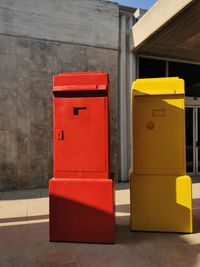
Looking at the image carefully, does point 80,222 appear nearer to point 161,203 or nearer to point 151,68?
point 161,203

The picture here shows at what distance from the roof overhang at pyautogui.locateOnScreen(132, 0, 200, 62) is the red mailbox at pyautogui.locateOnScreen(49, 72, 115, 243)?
3.41 m

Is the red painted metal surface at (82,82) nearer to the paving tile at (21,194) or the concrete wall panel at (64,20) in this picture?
the paving tile at (21,194)

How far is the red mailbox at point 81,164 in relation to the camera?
3.58m

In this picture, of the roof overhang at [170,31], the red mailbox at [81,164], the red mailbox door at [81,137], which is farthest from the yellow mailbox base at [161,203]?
the roof overhang at [170,31]

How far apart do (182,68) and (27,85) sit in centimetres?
502

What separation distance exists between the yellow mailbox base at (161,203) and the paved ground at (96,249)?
0.12 meters

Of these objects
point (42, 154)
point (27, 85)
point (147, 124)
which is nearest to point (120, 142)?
point (42, 154)

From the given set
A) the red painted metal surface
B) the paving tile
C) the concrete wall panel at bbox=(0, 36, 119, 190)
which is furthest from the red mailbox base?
the concrete wall panel at bbox=(0, 36, 119, 190)

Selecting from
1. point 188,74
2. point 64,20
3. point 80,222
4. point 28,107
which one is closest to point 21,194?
point 28,107

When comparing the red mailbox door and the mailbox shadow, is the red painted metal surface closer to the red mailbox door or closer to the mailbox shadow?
the red mailbox door

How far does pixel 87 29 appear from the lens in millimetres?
8000

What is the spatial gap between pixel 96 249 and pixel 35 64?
5450 mm

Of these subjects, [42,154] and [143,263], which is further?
[42,154]

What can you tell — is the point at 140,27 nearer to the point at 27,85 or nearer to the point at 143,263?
the point at 27,85
